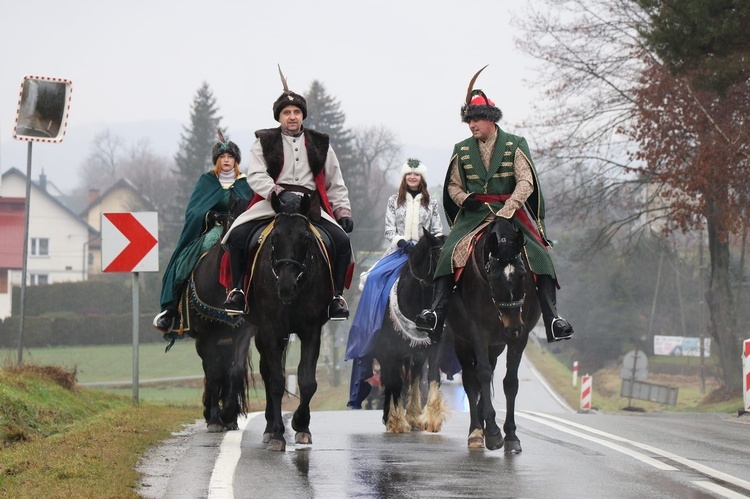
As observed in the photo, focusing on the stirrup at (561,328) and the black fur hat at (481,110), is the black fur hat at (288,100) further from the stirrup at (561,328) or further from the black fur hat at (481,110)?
the stirrup at (561,328)

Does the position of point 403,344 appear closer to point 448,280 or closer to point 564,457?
point 448,280

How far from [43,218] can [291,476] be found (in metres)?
109

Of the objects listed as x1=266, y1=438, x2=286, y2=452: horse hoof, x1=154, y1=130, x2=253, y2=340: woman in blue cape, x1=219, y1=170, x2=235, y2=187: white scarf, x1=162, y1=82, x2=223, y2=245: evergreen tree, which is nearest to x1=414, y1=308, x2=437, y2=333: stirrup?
x1=266, y1=438, x2=286, y2=452: horse hoof

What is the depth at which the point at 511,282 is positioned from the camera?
1106 cm

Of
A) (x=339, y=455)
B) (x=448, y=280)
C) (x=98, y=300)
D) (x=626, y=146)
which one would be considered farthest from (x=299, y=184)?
(x=98, y=300)

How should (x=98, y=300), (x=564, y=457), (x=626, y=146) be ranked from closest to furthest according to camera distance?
(x=564, y=457), (x=626, y=146), (x=98, y=300)

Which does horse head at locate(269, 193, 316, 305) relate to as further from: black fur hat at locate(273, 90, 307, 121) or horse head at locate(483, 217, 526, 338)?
horse head at locate(483, 217, 526, 338)

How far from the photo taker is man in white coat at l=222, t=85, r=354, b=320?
38.3 ft

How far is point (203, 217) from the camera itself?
1466 centimetres

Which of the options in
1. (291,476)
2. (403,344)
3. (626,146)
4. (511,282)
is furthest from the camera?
(626,146)

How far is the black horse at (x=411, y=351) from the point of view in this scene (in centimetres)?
1394

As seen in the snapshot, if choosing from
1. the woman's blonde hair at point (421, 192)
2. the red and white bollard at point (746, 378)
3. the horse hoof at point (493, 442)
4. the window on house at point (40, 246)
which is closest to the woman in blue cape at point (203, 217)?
the woman's blonde hair at point (421, 192)

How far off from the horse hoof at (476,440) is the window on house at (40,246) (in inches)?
4226

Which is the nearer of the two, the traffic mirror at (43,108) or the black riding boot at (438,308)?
the black riding boot at (438,308)
